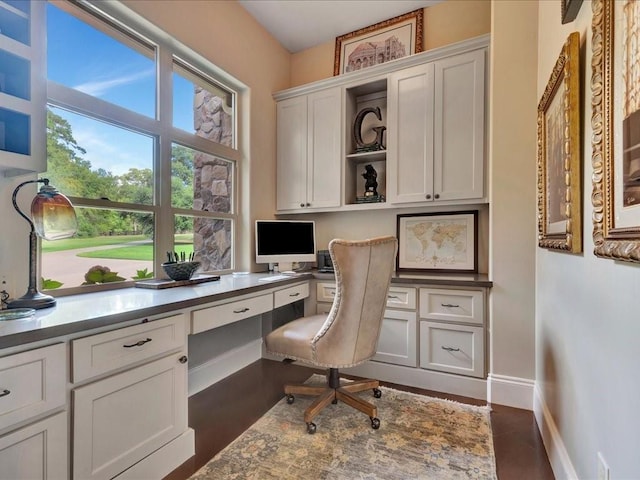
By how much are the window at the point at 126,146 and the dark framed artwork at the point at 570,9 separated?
224 centimetres

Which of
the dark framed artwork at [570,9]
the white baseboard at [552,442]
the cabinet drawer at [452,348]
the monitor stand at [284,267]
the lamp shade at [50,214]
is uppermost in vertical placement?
the dark framed artwork at [570,9]

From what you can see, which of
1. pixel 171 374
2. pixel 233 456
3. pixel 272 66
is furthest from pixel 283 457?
pixel 272 66

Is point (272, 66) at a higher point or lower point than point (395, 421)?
higher

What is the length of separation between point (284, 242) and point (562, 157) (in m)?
2.04

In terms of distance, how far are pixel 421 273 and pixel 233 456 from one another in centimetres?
187

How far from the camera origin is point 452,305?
2.26m

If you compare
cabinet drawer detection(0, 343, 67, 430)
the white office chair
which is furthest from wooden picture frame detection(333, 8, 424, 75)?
cabinet drawer detection(0, 343, 67, 430)

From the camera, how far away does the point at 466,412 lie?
201 centimetres

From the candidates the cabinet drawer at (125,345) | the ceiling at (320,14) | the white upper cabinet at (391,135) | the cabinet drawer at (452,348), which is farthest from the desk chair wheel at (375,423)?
the ceiling at (320,14)

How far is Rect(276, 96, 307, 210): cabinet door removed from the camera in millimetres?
3062

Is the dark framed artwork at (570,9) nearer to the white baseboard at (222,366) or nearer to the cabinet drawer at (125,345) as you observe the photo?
the cabinet drawer at (125,345)

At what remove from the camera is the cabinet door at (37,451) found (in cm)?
94

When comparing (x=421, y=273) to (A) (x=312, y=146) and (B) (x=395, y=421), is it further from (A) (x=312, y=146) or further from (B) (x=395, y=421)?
(A) (x=312, y=146)

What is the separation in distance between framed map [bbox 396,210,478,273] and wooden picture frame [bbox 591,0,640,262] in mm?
1733
